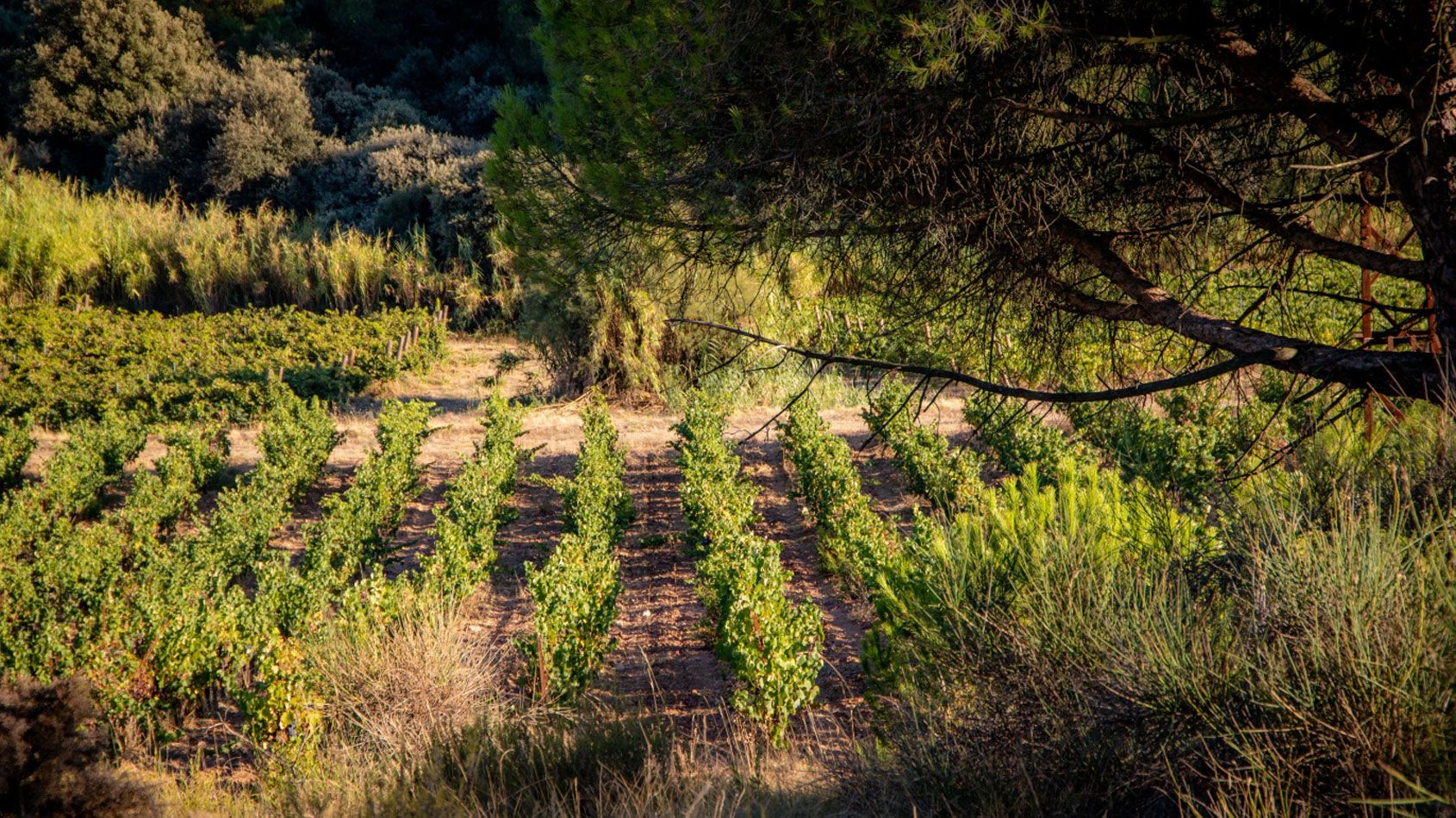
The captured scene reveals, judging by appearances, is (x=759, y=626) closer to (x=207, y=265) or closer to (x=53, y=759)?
(x=53, y=759)

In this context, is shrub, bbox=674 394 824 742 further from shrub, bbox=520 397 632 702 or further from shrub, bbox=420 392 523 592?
shrub, bbox=420 392 523 592

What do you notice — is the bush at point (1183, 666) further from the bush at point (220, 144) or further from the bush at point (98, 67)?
the bush at point (98, 67)

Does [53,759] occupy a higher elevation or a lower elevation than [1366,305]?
lower

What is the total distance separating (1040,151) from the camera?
2775 millimetres

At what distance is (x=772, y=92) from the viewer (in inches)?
119

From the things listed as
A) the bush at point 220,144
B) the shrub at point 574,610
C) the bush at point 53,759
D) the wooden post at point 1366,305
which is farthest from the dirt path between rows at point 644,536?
the bush at point 220,144

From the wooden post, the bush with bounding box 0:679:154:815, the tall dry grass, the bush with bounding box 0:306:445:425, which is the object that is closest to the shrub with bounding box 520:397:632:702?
the bush with bounding box 0:679:154:815

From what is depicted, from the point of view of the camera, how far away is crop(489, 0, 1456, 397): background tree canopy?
7.96ft

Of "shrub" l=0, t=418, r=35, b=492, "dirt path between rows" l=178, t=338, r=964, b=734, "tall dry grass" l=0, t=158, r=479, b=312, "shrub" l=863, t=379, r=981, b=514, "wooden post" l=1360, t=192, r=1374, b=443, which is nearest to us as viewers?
"wooden post" l=1360, t=192, r=1374, b=443

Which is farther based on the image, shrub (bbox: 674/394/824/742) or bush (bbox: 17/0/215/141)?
bush (bbox: 17/0/215/141)

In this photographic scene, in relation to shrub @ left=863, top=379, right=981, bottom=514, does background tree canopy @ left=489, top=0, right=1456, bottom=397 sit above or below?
above

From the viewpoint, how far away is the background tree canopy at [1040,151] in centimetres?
243

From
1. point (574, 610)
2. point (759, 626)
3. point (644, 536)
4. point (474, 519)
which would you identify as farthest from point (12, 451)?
point (759, 626)

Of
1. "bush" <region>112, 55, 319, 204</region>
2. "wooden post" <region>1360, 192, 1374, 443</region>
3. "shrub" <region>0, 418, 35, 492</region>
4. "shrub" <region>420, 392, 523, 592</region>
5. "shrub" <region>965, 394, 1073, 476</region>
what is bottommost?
"shrub" <region>0, 418, 35, 492</region>
